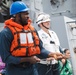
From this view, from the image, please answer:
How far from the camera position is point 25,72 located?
3.87 m

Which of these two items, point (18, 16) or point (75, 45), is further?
point (75, 45)

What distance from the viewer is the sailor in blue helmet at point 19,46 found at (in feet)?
12.5

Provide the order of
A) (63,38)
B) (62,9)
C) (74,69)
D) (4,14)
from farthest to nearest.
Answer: (62,9), (4,14), (63,38), (74,69)

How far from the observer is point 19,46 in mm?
3840

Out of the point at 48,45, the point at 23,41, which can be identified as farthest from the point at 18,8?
the point at 48,45

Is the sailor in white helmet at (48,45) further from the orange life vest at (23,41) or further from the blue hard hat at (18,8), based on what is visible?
the blue hard hat at (18,8)

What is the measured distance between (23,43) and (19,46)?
6cm

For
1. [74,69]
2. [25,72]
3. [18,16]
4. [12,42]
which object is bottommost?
[74,69]

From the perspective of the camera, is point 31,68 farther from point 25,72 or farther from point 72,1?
point 72,1

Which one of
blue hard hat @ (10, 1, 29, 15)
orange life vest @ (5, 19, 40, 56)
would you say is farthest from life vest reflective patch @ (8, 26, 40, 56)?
blue hard hat @ (10, 1, 29, 15)

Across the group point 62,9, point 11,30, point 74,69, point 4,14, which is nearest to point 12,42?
point 11,30

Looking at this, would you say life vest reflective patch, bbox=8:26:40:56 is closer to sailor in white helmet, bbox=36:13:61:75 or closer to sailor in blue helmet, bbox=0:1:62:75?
sailor in blue helmet, bbox=0:1:62:75

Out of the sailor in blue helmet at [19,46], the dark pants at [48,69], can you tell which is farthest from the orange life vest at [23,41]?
the dark pants at [48,69]

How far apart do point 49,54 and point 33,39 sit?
14.2 inches
